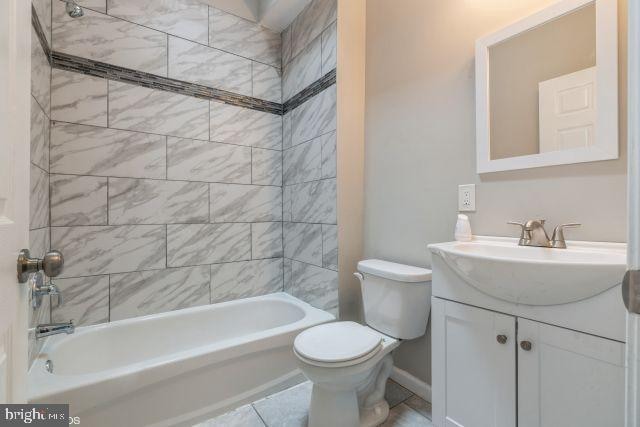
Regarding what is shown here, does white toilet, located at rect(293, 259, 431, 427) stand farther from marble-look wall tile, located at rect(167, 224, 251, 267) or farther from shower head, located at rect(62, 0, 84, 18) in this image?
shower head, located at rect(62, 0, 84, 18)

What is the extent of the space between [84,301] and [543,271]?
2.32m

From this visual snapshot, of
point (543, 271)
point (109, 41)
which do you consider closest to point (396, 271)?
point (543, 271)

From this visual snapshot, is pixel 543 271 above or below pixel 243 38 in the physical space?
below

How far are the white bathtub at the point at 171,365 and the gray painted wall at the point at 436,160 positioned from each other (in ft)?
2.67

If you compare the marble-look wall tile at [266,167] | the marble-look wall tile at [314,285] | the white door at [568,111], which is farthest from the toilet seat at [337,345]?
the marble-look wall tile at [266,167]

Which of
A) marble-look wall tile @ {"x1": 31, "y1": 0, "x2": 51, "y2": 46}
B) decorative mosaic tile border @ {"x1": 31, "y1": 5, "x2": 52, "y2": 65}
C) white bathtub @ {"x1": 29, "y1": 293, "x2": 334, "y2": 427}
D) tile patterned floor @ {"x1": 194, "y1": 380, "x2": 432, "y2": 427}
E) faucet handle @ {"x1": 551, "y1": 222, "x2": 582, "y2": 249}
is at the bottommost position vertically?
tile patterned floor @ {"x1": 194, "y1": 380, "x2": 432, "y2": 427}

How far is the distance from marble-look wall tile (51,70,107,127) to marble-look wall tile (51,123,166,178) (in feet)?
0.17

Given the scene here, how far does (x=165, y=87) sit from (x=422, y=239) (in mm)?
1983

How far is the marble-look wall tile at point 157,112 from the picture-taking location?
6.12ft

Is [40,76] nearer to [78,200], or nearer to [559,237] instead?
[78,200]

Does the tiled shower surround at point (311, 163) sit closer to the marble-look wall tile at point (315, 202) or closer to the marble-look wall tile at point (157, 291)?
the marble-look wall tile at point (315, 202)

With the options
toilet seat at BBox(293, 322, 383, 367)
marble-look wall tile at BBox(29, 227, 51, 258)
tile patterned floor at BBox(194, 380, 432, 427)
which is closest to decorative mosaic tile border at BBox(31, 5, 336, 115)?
marble-look wall tile at BBox(29, 227, 51, 258)

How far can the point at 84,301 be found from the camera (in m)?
1.77

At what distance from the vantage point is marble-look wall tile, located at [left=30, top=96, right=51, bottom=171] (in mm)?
1311
